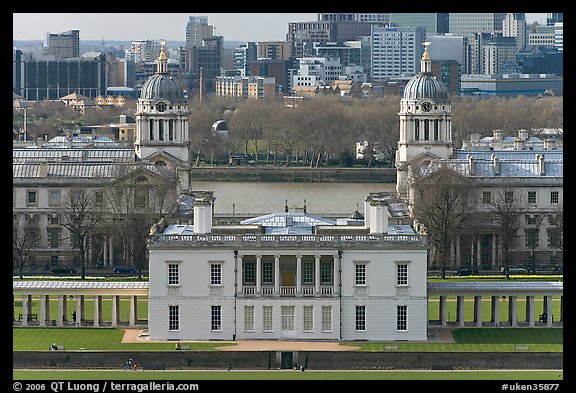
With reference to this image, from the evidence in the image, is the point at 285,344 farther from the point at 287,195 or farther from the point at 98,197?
the point at 287,195

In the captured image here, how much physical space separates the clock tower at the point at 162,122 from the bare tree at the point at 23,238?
561 cm

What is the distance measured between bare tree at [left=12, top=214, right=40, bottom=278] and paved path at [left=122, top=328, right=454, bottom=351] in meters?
12.7

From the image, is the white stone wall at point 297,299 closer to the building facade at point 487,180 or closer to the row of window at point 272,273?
the row of window at point 272,273

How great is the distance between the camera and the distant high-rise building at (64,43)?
184 metres

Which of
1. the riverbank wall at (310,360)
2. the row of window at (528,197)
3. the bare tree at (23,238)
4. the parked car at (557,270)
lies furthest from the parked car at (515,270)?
the riverbank wall at (310,360)

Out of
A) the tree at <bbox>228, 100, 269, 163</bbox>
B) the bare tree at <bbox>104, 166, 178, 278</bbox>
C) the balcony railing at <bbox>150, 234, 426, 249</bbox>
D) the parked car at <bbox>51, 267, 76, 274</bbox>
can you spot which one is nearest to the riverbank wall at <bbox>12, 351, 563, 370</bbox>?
the balcony railing at <bbox>150, 234, 426, 249</bbox>

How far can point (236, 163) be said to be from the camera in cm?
10019

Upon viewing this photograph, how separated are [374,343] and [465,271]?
546 inches

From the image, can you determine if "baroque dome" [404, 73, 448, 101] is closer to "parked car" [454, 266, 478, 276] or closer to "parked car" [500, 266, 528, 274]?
"parked car" [500, 266, 528, 274]

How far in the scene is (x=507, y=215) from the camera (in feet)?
184

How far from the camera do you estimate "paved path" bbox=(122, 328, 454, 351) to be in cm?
3853
